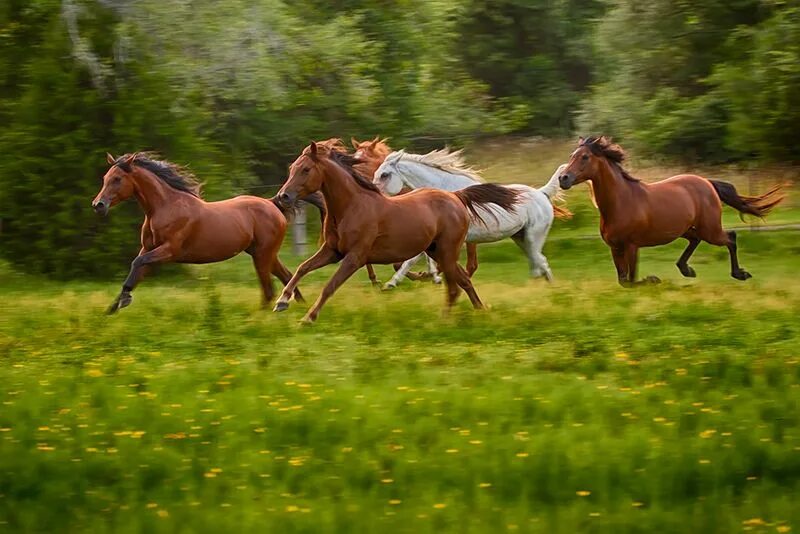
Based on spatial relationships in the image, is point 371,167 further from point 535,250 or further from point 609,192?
point 609,192

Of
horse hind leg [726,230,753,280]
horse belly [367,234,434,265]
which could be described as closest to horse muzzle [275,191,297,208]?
horse belly [367,234,434,265]

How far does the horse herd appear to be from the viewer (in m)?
12.9

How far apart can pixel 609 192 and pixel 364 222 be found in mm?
3818

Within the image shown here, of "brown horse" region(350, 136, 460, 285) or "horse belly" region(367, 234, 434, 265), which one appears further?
"brown horse" region(350, 136, 460, 285)

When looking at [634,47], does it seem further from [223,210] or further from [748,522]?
[748,522]

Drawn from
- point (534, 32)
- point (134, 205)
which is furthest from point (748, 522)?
point (534, 32)

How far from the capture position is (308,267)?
12.6 meters

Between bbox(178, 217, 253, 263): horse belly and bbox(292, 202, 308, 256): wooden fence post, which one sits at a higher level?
bbox(178, 217, 253, 263): horse belly

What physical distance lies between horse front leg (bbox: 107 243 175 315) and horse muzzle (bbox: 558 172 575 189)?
4570 mm

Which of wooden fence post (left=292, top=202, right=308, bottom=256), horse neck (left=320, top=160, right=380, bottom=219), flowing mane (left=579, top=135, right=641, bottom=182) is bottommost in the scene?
wooden fence post (left=292, top=202, right=308, bottom=256)

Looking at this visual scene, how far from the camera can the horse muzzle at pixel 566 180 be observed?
1492cm

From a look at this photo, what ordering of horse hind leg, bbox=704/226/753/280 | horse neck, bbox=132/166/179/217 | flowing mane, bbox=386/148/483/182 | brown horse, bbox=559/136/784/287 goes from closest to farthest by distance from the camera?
horse neck, bbox=132/166/179/217
brown horse, bbox=559/136/784/287
horse hind leg, bbox=704/226/753/280
flowing mane, bbox=386/148/483/182

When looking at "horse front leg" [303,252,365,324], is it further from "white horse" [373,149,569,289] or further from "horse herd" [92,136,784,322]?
"white horse" [373,149,569,289]

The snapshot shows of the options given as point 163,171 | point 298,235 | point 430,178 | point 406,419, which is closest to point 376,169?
point 430,178
